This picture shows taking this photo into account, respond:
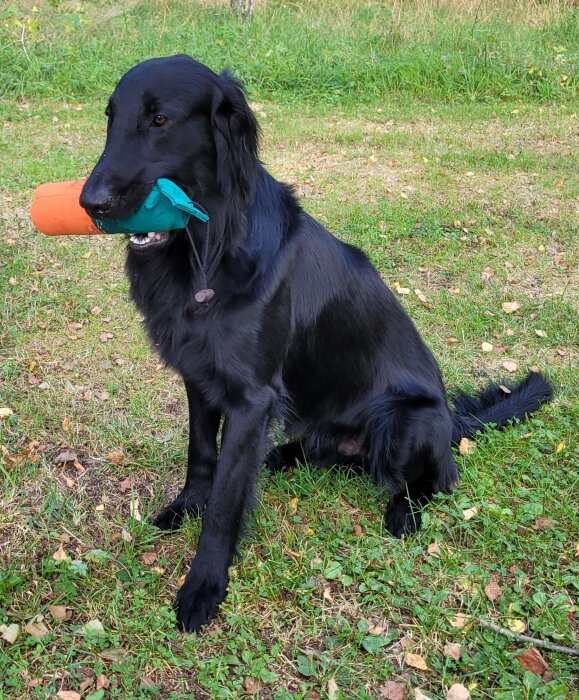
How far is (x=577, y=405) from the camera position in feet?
10.7

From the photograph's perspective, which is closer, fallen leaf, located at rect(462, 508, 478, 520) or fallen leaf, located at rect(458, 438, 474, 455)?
fallen leaf, located at rect(462, 508, 478, 520)

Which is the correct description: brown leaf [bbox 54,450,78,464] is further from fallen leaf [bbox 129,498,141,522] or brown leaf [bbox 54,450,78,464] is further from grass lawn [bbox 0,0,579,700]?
fallen leaf [bbox 129,498,141,522]

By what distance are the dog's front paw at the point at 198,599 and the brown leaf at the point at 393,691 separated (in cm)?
59

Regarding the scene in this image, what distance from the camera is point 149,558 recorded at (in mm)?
2490

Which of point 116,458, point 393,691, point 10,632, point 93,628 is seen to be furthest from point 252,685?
point 116,458

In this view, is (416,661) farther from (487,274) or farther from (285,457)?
(487,274)

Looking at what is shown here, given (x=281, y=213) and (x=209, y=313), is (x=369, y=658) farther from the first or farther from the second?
(x=281, y=213)

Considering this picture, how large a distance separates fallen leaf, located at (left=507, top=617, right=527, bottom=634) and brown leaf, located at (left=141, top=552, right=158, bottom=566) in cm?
126

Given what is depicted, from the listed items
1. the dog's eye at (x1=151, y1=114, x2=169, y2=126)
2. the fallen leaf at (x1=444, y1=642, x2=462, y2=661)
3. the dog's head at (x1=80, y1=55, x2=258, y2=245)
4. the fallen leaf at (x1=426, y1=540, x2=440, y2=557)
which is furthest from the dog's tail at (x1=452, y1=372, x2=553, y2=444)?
the dog's eye at (x1=151, y1=114, x2=169, y2=126)

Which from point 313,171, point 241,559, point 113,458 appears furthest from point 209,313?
point 313,171

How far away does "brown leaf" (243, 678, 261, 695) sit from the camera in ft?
6.64

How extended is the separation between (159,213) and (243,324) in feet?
1.45

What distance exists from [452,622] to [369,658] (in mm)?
313

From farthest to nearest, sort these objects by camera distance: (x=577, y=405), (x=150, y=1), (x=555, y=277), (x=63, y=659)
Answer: (x=150, y=1)
(x=555, y=277)
(x=577, y=405)
(x=63, y=659)
